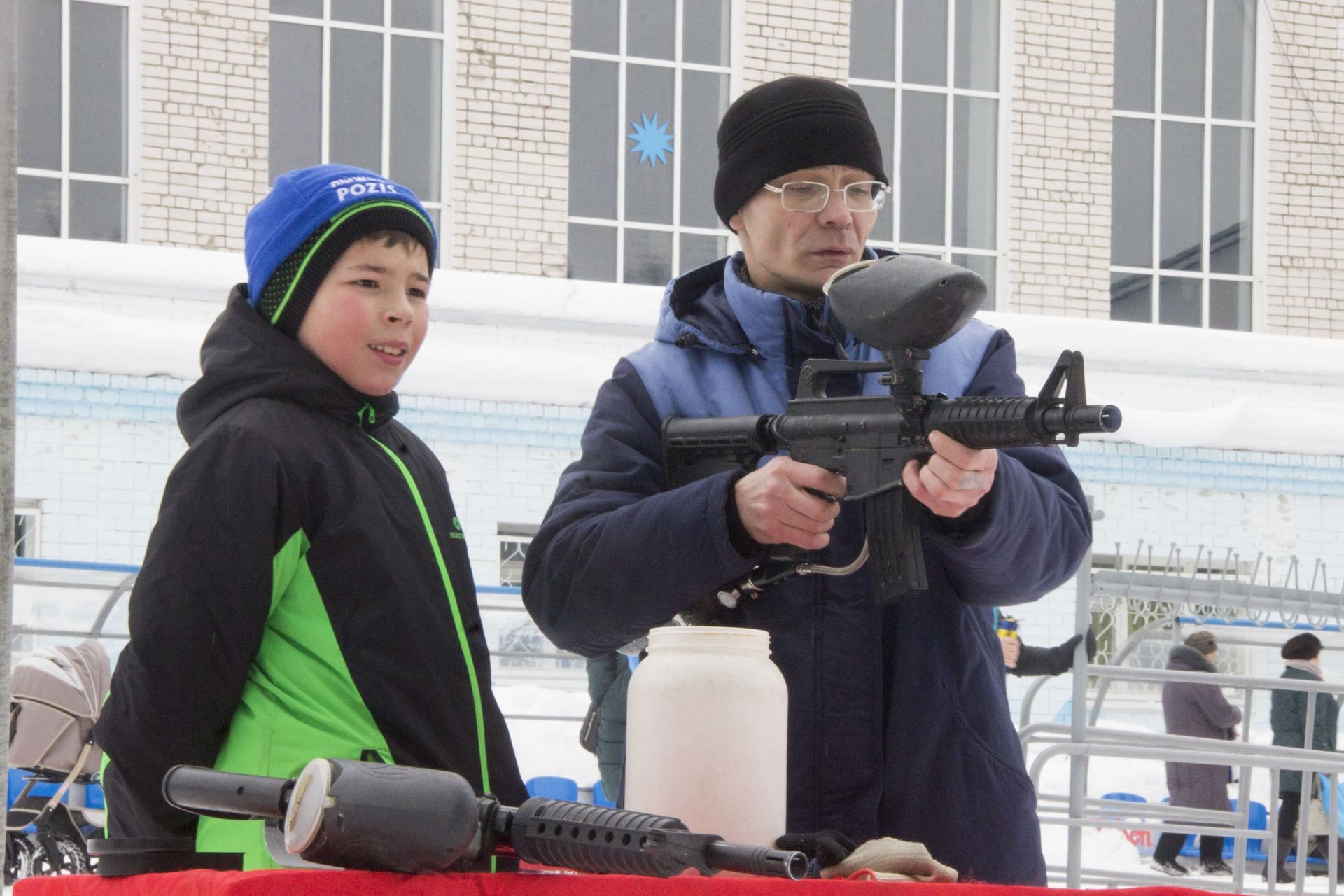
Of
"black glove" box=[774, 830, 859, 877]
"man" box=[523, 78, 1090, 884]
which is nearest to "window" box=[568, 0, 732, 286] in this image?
"man" box=[523, 78, 1090, 884]

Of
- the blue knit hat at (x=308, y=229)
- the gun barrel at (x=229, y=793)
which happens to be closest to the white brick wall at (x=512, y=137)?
the blue knit hat at (x=308, y=229)

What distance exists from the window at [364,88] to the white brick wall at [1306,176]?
658 centimetres

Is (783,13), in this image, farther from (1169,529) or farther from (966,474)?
(966,474)

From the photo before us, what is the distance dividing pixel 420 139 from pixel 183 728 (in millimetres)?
10067

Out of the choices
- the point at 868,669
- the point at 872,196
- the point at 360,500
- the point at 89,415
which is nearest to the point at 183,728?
the point at 360,500

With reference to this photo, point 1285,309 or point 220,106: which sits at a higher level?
point 220,106

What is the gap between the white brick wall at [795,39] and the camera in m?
12.0

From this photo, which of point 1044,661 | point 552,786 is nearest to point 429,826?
point 1044,661

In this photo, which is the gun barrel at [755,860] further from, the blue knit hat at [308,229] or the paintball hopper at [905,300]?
the blue knit hat at [308,229]

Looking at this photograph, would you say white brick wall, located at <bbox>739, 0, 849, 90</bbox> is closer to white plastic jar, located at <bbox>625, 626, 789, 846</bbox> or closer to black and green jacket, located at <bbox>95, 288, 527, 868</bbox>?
black and green jacket, located at <bbox>95, 288, 527, 868</bbox>

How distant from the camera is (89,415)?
29.0 ft

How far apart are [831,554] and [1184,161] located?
38.7 feet

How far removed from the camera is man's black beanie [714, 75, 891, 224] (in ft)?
7.34

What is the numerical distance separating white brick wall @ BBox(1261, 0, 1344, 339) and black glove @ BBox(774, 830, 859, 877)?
1223 cm
